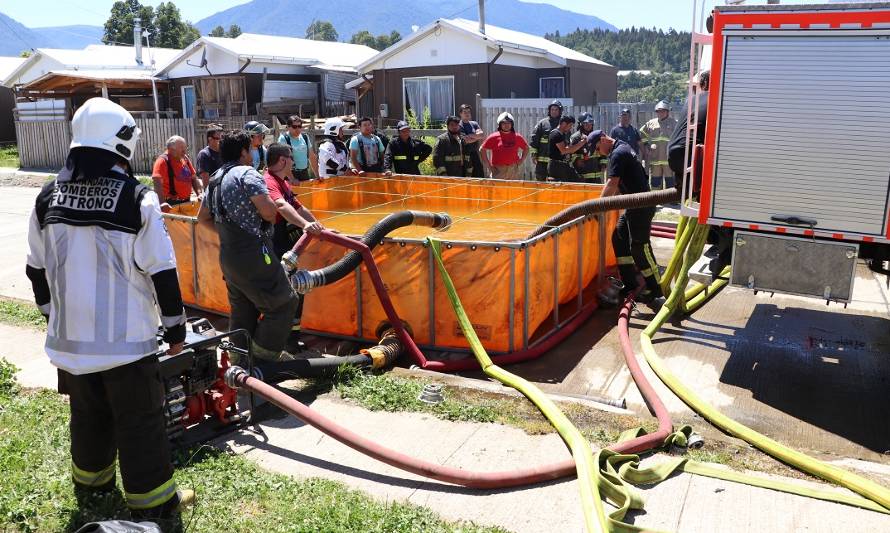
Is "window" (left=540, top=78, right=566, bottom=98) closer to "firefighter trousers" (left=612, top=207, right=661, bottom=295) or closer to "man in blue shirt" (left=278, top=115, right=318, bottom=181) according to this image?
"man in blue shirt" (left=278, top=115, right=318, bottom=181)

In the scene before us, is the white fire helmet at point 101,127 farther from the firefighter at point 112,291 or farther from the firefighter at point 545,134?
the firefighter at point 545,134

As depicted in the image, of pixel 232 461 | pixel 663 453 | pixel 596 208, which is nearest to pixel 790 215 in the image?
pixel 596 208

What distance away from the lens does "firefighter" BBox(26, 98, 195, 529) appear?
148 inches

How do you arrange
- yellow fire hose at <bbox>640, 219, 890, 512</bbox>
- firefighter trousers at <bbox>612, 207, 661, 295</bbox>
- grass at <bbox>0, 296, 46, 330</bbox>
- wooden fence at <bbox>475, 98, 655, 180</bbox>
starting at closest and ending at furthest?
yellow fire hose at <bbox>640, 219, 890, 512</bbox>
grass at <bbox>0, 296, 46, 330</bbox>
firefighter trousers at <bbox>612, 207, 661, 295</bbox>
wooden fence at <bbox>475, 98, 655, 180</bbox>

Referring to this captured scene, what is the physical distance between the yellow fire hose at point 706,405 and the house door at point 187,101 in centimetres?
2745

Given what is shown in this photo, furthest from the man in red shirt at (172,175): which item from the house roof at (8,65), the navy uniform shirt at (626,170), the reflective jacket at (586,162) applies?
the house roof at (8,65)

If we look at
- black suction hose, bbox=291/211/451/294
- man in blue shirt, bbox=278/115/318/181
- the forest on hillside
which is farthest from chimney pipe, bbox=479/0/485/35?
the forest on hillside

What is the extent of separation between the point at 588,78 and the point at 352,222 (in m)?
23.3

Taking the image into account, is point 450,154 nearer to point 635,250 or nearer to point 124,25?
point 635,250

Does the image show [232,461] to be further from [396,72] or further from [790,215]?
[396,72]

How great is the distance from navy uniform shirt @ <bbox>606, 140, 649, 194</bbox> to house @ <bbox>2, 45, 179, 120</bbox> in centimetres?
2569

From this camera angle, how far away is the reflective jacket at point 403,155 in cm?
1226

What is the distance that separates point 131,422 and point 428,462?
1.64 metres

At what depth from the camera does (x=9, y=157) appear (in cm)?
3164
